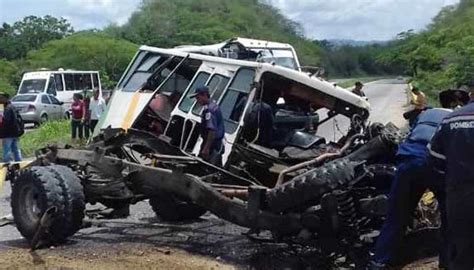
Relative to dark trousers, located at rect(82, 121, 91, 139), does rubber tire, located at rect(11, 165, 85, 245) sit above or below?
above

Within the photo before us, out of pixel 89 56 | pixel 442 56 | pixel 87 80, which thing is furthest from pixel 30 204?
pixel 89 56

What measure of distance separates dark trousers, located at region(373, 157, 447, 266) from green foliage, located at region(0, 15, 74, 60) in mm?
66679

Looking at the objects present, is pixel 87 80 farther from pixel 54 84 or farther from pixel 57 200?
pixel 57 200

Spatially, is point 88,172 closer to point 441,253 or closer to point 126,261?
point 126,261

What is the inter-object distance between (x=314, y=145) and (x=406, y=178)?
2.24 m

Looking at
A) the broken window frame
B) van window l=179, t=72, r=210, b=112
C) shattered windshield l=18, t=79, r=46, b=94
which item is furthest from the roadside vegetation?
shattered windshield l=18, t=79, r=46, b=94

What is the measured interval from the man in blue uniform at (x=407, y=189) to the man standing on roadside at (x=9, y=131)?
9.06 m

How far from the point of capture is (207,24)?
242 feet

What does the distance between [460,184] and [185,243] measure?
364 centimetres

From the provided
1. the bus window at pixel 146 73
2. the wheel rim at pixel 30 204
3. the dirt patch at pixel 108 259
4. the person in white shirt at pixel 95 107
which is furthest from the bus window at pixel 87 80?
the dirt patch at pixel 108 259

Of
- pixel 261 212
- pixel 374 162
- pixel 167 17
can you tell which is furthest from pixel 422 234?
pixel 167 17

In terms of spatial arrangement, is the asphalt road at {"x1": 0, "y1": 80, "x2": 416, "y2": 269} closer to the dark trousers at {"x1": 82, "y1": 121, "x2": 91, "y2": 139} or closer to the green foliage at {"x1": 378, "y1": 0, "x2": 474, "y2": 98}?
the green foliage at {"x1": 378, "y1": 0, "x2": 474, "y2": 98}

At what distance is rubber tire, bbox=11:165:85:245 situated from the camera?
25.3 feet

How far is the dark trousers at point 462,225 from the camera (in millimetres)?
5145
